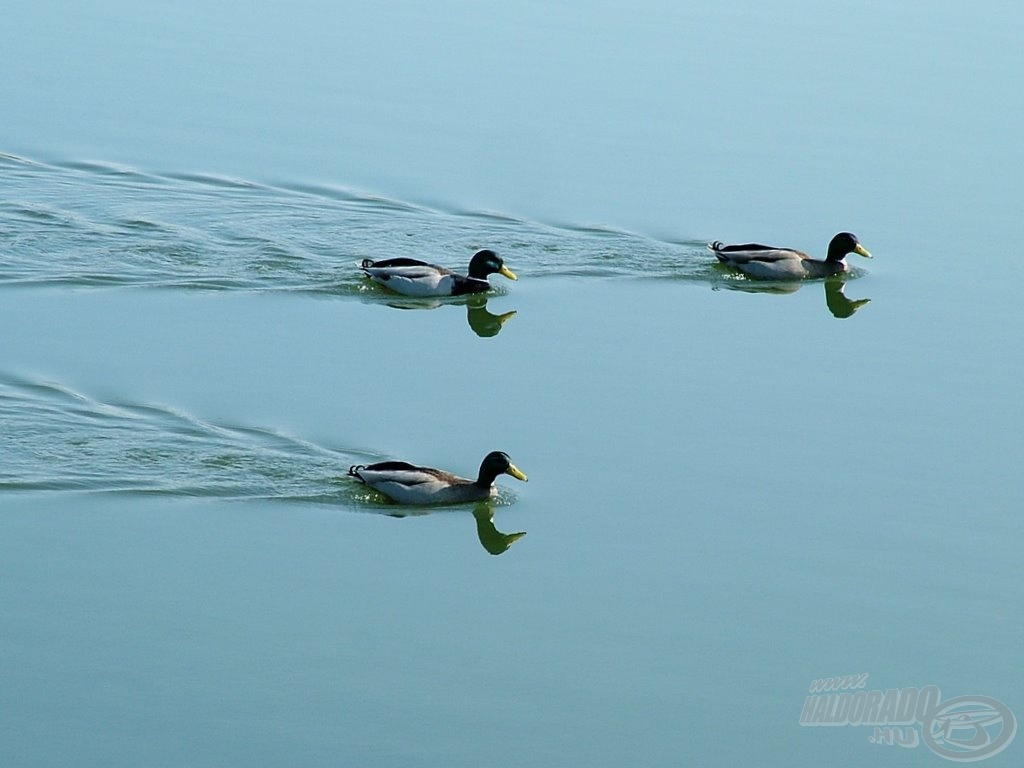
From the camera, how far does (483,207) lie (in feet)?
79.5

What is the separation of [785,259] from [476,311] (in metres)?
3.88

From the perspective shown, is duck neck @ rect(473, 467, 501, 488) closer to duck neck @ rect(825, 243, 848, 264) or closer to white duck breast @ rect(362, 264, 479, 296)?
white duck breast @ rect(362, 264, 479, 296)

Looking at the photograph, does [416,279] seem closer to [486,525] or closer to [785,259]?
[785,259]

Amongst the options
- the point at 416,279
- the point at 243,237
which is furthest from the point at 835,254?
the point at 243,237

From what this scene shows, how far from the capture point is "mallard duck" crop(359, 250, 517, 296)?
2109 centimetres

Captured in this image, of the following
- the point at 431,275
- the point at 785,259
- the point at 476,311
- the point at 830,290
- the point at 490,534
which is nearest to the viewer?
the point at 490,534

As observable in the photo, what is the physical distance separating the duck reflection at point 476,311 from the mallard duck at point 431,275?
0.28 feet

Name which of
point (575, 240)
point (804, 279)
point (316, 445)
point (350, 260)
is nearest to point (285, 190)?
point (350, 260)

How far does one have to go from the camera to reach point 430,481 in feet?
50.5

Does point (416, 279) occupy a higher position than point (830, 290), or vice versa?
point (830, 290)

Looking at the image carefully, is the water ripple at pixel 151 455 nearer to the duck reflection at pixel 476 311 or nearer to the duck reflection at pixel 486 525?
the duck reflection at pixel 486 525

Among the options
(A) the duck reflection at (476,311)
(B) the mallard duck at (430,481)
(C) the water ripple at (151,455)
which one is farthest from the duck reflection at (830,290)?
(C) the water ripple at (151,455)

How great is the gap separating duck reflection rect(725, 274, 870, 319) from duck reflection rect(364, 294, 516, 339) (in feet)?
9.84

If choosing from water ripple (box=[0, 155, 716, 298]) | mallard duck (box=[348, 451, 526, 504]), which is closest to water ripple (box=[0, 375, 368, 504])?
mallard duck (box=[348, 451, 526, 504])
